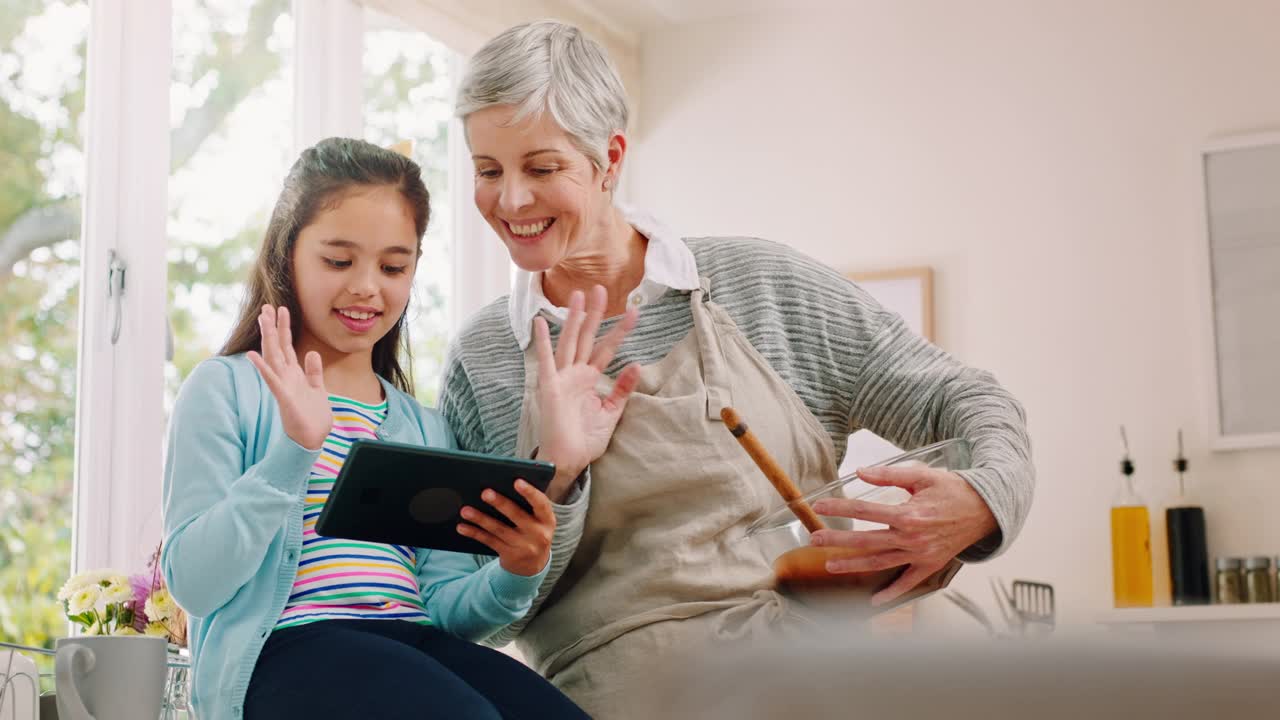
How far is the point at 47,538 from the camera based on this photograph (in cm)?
247

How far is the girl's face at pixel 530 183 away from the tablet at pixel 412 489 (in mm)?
399

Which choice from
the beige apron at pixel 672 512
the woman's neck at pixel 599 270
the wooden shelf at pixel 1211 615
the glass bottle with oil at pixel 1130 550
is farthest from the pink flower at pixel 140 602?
the glass bottle with oil at pixel 1130 550

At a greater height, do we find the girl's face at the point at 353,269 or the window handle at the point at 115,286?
the window handle at the point at 115,286

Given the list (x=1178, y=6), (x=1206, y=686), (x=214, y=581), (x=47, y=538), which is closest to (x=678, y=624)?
(x=214, y=581)

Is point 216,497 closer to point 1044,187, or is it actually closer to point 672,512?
point 672,512

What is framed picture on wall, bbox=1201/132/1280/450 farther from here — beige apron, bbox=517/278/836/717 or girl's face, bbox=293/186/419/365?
girl's face, bbox=293/186/419/365

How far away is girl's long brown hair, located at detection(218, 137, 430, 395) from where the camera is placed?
4.77 feet

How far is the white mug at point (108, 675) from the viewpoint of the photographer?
1.28 meters

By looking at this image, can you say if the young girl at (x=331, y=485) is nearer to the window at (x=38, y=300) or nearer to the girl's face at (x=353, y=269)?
the girl's face at (x=353, y=269)

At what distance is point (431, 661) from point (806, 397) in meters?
0.59

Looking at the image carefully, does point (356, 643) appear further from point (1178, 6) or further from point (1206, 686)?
point (1178, 6)

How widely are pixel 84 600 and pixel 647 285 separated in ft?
2.84

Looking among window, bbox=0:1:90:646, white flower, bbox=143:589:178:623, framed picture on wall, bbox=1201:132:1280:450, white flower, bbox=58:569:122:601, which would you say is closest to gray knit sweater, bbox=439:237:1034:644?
white flower, bbox=143:589:178:623

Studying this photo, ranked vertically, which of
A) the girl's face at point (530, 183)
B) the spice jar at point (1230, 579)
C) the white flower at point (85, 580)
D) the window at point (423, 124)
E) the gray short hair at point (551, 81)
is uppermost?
A: the window at point (423, 124)
